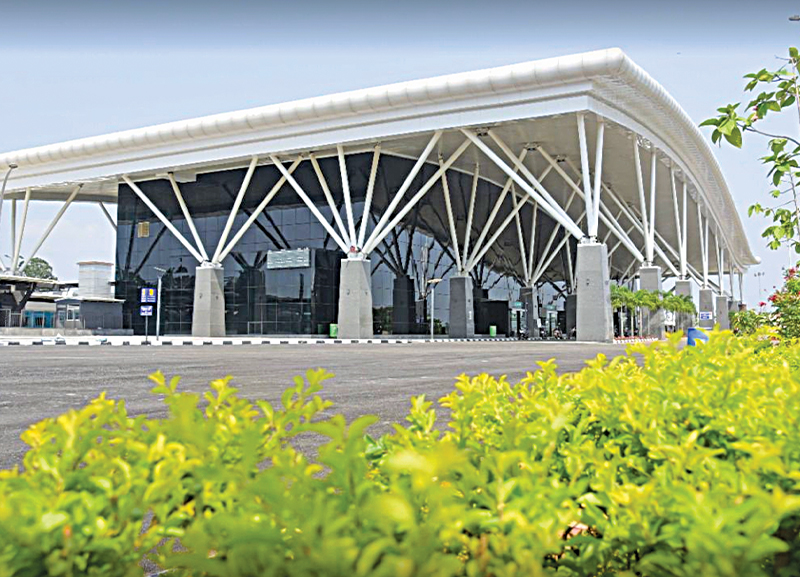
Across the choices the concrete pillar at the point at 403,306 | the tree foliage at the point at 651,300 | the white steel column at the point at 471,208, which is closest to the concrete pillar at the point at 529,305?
the tree foliage at the point at 651,300

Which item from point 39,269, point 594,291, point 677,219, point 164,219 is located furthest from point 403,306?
point 39,269

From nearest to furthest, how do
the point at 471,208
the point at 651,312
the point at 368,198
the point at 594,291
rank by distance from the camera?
the point at 594,291
the point at 368,198
the point at 471,208
the point at 651,312

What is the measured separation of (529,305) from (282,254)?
25.3m

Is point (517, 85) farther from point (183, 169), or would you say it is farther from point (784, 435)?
point (784, 435)

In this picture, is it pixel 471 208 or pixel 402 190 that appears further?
pixel 471 208

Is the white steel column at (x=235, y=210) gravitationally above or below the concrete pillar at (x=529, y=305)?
above

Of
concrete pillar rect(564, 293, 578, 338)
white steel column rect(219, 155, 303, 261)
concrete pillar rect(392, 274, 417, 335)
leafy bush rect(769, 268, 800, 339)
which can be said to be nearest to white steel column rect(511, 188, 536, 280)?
concrete pillar rect(564, 293, 578, 338)

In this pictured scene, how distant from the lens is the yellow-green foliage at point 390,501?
106 cm

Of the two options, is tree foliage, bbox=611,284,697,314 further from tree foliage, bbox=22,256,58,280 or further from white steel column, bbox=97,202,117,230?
tree foliage, bbox=22,256,58,280

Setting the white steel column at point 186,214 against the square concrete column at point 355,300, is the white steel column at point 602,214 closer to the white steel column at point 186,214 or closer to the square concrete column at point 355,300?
the square concrete column at point 355,300

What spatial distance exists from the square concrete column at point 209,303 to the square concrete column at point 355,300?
9339 mm

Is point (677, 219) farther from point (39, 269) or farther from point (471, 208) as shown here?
point (39, 269)

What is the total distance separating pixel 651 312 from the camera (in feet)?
146

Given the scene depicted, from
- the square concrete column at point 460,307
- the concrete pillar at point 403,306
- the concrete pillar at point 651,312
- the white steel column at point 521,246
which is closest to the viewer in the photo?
the concrete pillar at point 651,312
